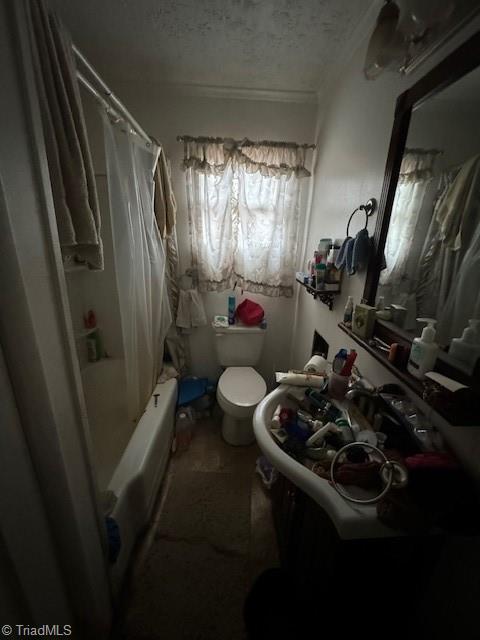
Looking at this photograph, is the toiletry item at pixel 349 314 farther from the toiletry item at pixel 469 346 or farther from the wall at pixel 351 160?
the toiletry item at pixel 469 346

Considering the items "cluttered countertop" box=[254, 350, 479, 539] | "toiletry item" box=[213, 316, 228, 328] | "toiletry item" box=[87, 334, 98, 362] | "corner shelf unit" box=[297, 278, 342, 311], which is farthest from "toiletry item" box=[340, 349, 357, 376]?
"toiletry item" box=[87, 334, 98, 362]

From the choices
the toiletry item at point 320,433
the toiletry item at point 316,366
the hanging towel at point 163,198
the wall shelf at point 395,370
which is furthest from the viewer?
the hanging towel at point 163,198

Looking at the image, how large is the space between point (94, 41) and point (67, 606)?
2.40 meters

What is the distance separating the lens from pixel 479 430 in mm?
592

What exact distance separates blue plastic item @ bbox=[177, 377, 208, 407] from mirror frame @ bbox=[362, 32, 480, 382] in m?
1.45

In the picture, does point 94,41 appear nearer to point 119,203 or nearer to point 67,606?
point 119,203

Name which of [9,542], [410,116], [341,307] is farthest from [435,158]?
[9,542]

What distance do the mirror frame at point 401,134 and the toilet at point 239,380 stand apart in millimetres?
991

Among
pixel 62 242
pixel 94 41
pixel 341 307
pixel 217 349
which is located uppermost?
pixel 94 41

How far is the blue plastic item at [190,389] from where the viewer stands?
1855 mm

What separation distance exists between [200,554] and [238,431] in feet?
2.27

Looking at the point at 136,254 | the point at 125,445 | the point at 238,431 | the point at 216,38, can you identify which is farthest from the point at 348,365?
the point at 216,38

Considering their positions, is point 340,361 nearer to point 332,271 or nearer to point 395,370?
point 395,370

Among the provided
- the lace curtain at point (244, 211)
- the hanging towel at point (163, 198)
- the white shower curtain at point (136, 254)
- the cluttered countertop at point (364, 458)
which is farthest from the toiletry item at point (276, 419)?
the hanging towel at point (163, 198)
